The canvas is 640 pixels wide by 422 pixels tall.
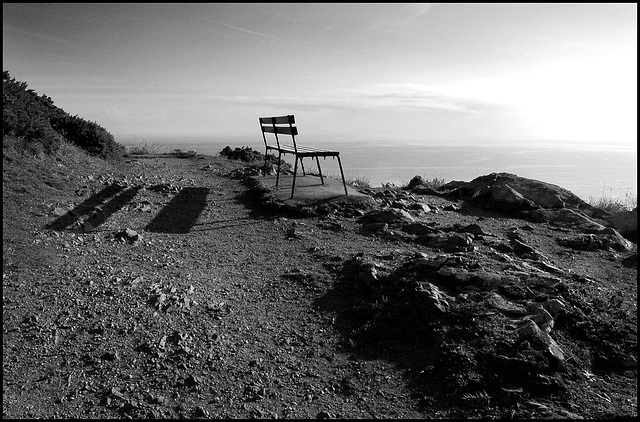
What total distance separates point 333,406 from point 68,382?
6.06 ft

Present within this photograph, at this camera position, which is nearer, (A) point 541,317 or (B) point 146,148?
(A) point 541,317

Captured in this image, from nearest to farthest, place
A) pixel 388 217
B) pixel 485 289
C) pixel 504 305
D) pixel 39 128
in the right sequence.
A: pixel 504 305 < pixel 485 289 < pixel 388 217 < pixel 39 128

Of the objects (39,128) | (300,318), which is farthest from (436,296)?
(39,128)

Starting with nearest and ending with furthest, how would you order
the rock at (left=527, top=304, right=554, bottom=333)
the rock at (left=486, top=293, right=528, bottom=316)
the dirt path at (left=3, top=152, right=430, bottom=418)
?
the dirt path at (left=3, top=152, right=430, bottom=418) < the rock at (left=527, top=304, right=554, bottom=333) < the rock at (left=486, top=293, right=528, bottom=316)

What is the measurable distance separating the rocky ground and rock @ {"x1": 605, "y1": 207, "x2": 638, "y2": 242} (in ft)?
2.59

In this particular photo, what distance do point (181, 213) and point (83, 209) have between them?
1624 millimetres

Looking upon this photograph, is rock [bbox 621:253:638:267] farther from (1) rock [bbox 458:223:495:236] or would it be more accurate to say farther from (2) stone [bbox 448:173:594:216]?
(2) stone [bbox 448:173:594:216]

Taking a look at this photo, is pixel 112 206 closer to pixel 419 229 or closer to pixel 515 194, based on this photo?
pixel 419 229

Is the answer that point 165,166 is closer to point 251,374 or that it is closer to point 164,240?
point 164,240

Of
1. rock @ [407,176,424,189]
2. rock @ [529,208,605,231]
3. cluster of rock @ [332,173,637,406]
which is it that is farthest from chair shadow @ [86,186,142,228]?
rock @ [529,208,605,231]

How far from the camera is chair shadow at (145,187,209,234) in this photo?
6617 mm

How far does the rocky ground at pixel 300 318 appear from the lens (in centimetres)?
295

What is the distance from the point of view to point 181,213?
24.9ft

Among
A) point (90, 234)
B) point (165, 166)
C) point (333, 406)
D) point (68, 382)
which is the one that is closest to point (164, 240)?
point (90, 234)
